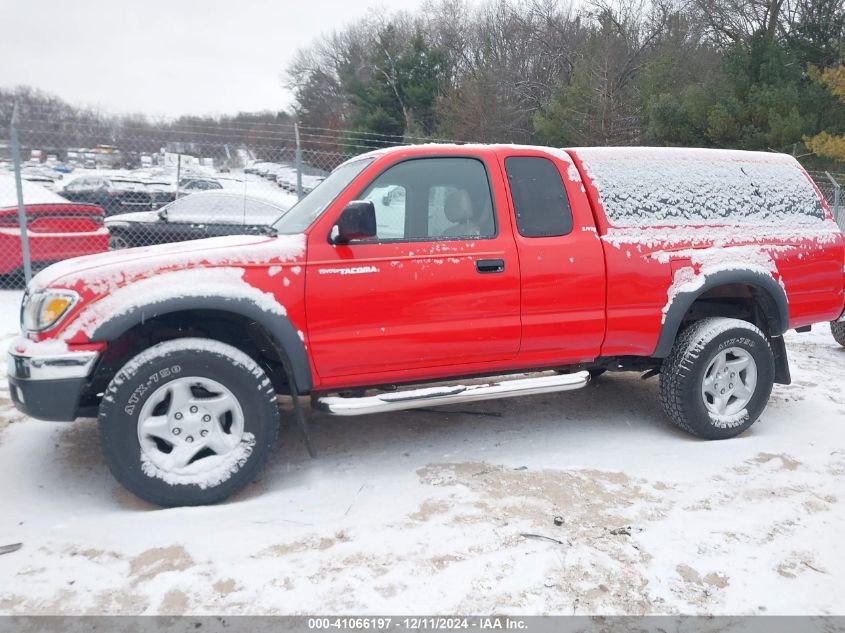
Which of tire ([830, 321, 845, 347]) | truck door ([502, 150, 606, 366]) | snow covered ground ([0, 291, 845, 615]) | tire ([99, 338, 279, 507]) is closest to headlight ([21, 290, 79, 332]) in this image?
tire ([99, 338, 279, 507])

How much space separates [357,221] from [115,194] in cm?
1576

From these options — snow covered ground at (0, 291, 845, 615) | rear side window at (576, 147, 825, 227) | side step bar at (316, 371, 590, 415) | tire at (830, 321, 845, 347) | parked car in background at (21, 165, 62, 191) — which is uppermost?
parked car in background at (21, 165, 62, 191)

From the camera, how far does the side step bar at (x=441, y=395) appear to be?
11.2 ft

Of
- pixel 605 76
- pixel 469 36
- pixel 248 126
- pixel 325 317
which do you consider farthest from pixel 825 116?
pixel 469 36

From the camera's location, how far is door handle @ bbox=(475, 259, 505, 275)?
3.62m

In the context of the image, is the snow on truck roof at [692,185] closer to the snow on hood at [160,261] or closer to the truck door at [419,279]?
the truck door at [419,279]

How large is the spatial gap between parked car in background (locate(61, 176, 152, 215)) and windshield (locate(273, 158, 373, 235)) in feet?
43.3

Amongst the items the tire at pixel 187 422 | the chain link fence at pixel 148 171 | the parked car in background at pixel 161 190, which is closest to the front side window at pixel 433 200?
the tire at pixel 187 422

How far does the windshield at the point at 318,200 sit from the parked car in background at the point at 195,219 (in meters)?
6.59

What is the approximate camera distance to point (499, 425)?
445cm

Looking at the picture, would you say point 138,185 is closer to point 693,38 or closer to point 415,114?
point 415,114

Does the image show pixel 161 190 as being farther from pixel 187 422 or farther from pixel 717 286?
pixel 717 286

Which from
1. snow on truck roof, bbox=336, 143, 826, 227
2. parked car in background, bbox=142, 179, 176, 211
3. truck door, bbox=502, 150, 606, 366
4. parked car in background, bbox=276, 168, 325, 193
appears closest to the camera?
truck door, bbox=502, 150, 606, 366

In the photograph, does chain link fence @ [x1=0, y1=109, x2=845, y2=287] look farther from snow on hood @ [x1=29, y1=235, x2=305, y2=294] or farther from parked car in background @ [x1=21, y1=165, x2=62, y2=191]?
parked car in background @ [x1=21, y1=165, x2=62, y2=191]
